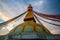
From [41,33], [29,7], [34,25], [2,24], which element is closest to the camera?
[41,33]

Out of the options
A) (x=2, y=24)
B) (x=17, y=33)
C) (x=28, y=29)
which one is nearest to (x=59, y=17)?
(x=28, y=29)

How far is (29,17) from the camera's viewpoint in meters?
15.4

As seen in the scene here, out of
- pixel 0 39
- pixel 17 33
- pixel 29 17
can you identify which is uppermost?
pixel 29 17

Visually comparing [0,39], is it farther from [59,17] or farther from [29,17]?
[59,17]

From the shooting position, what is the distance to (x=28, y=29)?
13.1 m

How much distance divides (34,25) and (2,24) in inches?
147

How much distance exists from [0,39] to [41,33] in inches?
185

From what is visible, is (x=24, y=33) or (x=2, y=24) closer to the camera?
(x=24, y=33)

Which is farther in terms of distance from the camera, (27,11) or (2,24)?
(27,11)

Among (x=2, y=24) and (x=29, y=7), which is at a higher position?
(x=29, y=7)

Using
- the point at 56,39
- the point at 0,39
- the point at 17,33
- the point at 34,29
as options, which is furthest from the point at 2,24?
the point at 56,39

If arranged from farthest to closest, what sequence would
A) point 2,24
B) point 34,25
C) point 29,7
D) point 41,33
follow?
point 29,7 < point 2,24 < point 34,25 < point 41,33

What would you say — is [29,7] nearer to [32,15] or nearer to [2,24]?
[32,15]

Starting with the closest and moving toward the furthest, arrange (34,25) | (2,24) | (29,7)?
(34,25) → (2,24) → (29,7)
